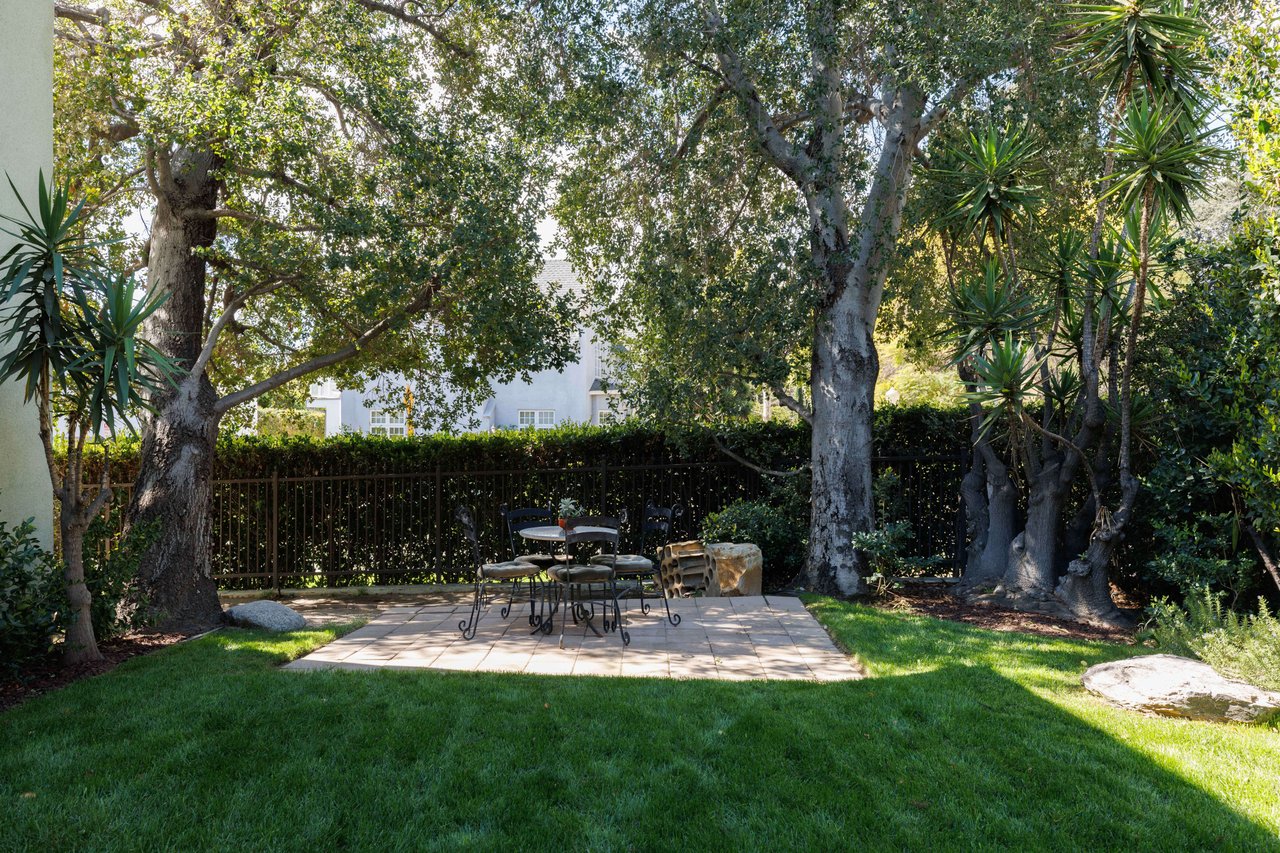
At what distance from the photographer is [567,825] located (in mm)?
3732

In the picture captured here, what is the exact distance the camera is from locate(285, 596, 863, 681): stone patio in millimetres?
6227

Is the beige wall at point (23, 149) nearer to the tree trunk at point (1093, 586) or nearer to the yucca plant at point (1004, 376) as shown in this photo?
the yucca plant at point (1004, 376)

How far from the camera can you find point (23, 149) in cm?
662

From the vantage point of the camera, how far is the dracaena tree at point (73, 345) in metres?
5.57

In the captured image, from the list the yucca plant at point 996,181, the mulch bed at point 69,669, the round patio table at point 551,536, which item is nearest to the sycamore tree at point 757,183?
the yucca plant at point 996,181

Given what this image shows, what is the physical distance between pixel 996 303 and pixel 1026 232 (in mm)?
2597

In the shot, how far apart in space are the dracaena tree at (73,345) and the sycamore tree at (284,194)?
2030 mm

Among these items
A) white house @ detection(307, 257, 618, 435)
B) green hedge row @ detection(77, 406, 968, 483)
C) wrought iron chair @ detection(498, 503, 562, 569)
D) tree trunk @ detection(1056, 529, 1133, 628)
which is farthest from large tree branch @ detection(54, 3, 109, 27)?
white house @ detection(307, 257, 618, 435)

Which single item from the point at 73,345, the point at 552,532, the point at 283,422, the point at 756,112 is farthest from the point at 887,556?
the point at 283,422

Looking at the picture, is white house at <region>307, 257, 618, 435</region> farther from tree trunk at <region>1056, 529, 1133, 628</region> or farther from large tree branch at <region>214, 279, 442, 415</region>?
tree trunk at <region>1056, 529, 1133, 628</region>

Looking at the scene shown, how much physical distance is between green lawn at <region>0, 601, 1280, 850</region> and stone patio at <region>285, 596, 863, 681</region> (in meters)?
0.56

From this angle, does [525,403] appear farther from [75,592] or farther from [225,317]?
[75,592]

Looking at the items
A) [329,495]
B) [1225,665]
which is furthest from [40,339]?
[1225,665]

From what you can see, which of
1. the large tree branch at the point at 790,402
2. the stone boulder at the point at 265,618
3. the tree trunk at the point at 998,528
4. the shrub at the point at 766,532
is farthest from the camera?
the shrub at the point at 766,532
